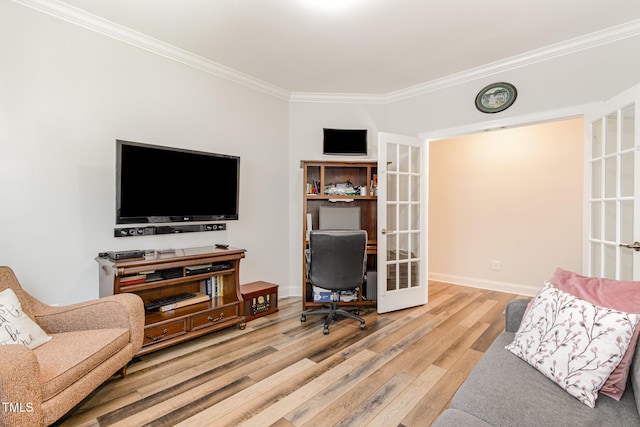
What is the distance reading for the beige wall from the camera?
3.79 metres

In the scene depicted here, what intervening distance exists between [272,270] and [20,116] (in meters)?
2.65

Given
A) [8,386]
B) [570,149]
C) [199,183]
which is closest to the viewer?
[8,386]

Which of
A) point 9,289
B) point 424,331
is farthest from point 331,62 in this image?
point 9,289

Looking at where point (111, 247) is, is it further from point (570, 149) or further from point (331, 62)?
point (570, 149)

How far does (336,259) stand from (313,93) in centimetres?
228

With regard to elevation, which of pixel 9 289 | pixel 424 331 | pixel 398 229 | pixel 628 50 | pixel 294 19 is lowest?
pixel 424 331

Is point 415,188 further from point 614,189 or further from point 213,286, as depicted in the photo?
point 213,286

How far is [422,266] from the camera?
3.68 m

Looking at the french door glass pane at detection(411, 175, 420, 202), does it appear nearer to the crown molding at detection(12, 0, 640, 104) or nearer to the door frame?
the door frame

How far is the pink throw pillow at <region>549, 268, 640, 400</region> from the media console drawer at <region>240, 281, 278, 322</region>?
2.45 metres

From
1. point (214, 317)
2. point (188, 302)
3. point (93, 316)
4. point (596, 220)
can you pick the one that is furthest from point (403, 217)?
point (93, 316)

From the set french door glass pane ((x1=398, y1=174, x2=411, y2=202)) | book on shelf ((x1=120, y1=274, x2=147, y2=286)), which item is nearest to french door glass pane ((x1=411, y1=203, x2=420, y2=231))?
french door glass pane ((x1=398, y1=174, x2=411, y2=202))

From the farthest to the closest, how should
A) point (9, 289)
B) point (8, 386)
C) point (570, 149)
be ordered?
point (570, 149) → point (9, 289) → point (8, 386)

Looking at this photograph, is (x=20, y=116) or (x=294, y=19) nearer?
(x=20, y=116)
